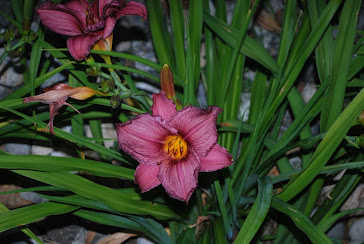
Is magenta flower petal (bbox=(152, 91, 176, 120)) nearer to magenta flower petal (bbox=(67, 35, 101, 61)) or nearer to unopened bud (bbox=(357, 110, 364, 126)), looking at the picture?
magenta flower petal (bbox=(67, 35, 101, 61))

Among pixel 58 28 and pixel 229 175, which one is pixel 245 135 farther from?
pixel 58 28

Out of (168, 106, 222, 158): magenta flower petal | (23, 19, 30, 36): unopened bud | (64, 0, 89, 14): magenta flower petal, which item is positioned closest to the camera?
(168, 106, 222, 158): magenta flower petal

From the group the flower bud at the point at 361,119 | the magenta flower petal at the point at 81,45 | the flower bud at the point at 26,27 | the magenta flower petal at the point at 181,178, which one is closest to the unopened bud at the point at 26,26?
the flower bud at the point at 26,27

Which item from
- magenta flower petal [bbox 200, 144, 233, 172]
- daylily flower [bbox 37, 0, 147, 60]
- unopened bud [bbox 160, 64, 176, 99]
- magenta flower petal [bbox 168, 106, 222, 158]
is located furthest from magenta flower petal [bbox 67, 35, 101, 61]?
magenta flower petal [bbox 200, 144, 233, 172]

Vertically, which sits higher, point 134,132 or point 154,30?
point 154,30

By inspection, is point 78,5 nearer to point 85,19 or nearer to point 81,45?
point 85,19

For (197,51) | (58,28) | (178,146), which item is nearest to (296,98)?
(197,51)
